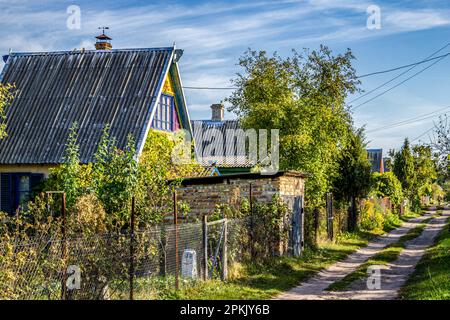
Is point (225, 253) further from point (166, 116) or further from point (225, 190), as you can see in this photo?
point (166, 116)

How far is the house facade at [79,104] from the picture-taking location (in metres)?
22.0

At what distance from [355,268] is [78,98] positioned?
11.4 meters

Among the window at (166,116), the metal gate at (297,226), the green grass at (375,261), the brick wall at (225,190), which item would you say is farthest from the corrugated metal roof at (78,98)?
Answer: the green grass at (375,261)

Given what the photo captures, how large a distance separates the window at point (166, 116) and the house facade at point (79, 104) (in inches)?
1.4

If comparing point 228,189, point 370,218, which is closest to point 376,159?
point 370,218

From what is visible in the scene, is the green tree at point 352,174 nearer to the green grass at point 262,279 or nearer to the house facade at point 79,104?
the house facade at point 79,104

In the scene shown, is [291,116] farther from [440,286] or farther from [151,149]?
[440,286]

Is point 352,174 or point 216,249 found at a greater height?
point 352,174

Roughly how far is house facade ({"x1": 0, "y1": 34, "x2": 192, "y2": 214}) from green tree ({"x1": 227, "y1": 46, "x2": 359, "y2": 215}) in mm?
2909

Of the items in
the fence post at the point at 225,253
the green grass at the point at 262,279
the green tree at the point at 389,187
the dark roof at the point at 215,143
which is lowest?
the green grass at the point at 262,279

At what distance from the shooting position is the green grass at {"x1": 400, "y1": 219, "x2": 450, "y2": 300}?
12.3 m

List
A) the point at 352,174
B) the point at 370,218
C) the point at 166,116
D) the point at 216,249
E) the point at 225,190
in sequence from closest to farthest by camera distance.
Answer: the point at 216,249, the point at 225,190, the point at 166,116, the point at 352,174, the point at 370,218

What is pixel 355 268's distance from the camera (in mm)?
18609
